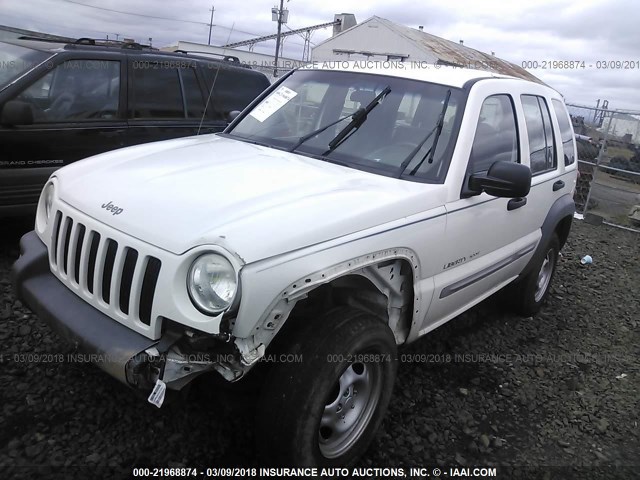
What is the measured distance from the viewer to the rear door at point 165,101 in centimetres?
533

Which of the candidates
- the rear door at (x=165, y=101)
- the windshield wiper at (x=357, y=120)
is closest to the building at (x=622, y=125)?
the rear door at (x=165, y=101)

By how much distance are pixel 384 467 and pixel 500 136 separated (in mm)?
2247

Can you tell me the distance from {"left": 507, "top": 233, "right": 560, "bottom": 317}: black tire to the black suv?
12.0ft

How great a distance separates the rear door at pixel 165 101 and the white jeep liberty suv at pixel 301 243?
1.93 meters

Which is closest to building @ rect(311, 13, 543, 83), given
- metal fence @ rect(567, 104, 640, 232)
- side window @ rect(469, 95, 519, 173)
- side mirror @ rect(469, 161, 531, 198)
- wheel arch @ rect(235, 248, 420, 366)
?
metal fence @ rect(567, 104, 640, 232)

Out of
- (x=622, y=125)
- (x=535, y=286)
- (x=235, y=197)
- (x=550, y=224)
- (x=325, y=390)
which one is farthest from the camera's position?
(x=622, y=125)

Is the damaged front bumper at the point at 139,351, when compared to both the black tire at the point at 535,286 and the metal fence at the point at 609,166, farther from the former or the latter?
the metal fence at the point at 609,166

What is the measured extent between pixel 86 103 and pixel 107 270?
335cm

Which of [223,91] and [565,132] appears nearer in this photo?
[565,132]

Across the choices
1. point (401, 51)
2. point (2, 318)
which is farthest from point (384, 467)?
point (401, 51)

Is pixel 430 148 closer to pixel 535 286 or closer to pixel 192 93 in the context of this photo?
pixel 535 286

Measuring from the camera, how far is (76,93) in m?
4.98

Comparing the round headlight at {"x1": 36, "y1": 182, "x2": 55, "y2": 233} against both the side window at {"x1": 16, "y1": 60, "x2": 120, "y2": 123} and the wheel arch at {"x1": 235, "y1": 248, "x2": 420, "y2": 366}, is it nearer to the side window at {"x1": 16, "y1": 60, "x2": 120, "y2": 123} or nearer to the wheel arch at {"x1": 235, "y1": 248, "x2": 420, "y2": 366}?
the wheel arch at {"x1": 235, "y1": 248, "x2": 420, "y2": 366}

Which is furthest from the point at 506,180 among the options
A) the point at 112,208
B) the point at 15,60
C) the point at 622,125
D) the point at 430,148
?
the point at 622,125
